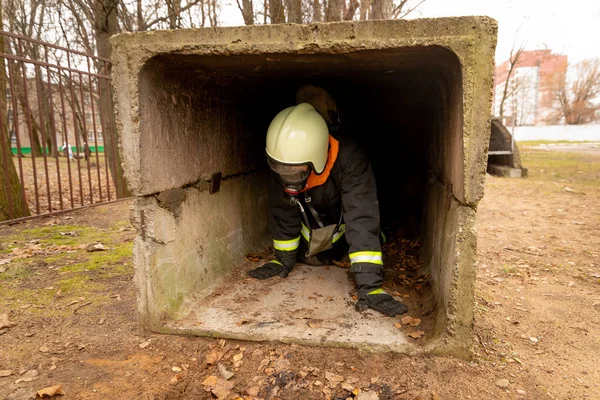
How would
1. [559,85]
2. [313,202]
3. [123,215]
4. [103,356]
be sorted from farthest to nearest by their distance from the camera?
[559,85]
[123,215]
[313,202]
[103,356]

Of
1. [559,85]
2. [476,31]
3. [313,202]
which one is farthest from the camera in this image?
[559,85]

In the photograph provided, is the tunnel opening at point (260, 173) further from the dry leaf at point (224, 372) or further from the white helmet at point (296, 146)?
the white helmet at point (296, 146)

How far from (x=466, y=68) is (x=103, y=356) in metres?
2.59

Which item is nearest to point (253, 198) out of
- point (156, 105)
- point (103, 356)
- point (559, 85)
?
point (156, 105)

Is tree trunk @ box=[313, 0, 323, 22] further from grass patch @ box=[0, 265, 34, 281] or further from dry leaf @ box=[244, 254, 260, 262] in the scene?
grass patch @ box=[0, 265, 34, 281]

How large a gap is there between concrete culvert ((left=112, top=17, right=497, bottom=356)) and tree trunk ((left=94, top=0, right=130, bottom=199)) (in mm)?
4867

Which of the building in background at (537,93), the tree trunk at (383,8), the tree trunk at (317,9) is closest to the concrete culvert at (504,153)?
the tree trunk at (317,9)

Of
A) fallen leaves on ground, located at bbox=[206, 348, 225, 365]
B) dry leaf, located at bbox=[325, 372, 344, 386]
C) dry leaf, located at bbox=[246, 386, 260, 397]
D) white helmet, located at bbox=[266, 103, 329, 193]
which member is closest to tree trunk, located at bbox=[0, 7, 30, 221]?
white helmet, located at bbox=[266, 103, 329, 193]

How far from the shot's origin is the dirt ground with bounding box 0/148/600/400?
218 cm

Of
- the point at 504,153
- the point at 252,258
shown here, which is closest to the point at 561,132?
the point at 504,153

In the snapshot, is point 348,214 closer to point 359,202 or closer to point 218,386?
point 359,202

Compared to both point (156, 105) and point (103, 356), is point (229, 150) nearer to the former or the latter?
point (156, 105)

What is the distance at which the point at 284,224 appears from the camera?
371cm

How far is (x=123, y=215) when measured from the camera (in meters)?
6.64
